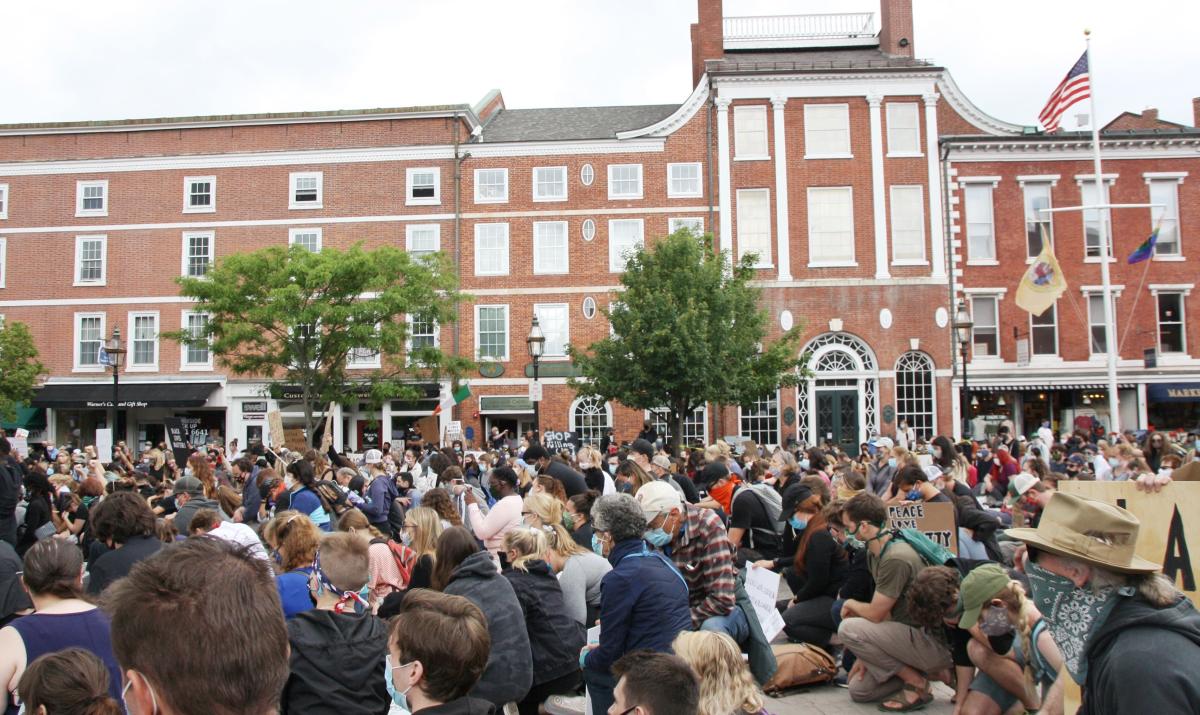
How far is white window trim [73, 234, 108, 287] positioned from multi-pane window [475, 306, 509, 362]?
48.4ft

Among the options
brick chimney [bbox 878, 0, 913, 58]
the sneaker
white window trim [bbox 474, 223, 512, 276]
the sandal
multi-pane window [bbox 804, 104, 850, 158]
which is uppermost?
brick chimney [bbox 878, 0, 913, 58]

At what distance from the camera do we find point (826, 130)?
1331 inches

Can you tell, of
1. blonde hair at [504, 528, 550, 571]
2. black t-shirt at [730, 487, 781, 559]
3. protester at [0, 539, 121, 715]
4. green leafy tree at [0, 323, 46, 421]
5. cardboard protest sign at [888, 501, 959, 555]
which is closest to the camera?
protester at [0, 539, 121, 715]

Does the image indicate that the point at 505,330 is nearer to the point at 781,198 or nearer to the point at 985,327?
the point at 781,198

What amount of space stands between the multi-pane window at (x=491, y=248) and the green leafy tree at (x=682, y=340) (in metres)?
7.27

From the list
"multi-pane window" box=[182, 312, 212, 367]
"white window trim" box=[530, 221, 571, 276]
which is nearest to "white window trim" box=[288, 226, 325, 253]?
"multi-pane window" box=[182, 312, 212, 367]

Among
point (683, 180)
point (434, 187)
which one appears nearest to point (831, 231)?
point (683, 180)

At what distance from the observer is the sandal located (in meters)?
7.34

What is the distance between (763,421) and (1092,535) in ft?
99.4

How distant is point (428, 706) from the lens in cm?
374

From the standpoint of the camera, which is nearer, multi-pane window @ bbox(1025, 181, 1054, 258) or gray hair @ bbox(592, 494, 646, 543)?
gray hair @ bbox(592, 494, 646, 543)

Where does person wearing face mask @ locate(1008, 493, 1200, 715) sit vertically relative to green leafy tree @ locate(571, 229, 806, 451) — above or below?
below

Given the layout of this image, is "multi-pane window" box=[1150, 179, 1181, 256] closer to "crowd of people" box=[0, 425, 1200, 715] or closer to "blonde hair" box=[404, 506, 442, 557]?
"crowd of people" box=[0, 425, 1200, 715]

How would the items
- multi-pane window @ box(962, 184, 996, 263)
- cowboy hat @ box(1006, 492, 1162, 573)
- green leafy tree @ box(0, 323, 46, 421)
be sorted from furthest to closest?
multi-pane window @ box(962, 184, 996, 263) → green leafy tree @ box(0, 323, 46, 421) → cowboy hat @ box(1006, 492, 1162, 573)
